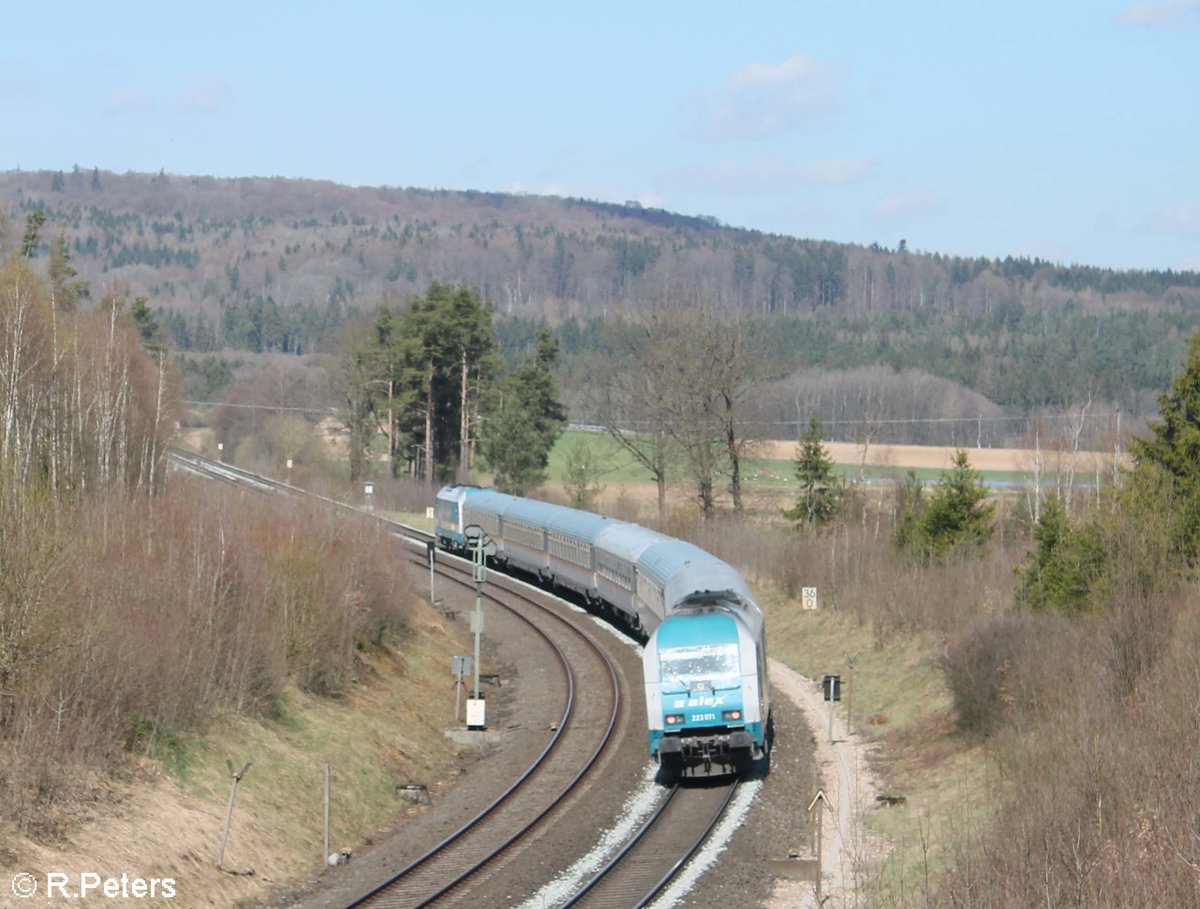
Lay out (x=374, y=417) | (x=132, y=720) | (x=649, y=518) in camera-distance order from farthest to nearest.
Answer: (x=374, y=417)
(x=649, y=518)
(x=132, y=720)

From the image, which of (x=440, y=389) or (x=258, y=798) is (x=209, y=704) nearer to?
(x=258, y=798)

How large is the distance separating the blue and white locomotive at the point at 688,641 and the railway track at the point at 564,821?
3.08 ft

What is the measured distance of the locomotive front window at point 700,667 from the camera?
A: 2461 cm

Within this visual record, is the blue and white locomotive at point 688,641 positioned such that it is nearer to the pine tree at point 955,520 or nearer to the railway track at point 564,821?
the railway track at point 564,821

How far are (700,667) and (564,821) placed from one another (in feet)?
12.1

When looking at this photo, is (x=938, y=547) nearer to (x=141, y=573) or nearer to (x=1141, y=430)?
(x=141, y=573)

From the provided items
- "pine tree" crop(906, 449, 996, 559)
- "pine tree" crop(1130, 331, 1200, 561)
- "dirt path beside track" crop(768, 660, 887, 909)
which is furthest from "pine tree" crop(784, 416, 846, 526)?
"pine tree" crop(1130, 331, 1200, 561)

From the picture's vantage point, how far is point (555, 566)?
1928 inches

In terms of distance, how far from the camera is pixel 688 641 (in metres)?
25.1

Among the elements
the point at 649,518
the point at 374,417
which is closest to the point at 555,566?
the point at 649,518

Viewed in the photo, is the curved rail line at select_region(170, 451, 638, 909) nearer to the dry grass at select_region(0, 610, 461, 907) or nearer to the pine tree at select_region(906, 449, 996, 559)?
the dry grass at select_region(0, 610, 461, 907)

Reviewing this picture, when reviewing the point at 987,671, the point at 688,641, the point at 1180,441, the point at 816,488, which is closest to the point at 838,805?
the point at 688,641

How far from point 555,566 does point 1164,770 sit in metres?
33.5

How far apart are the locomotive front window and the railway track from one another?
1.88 metres
